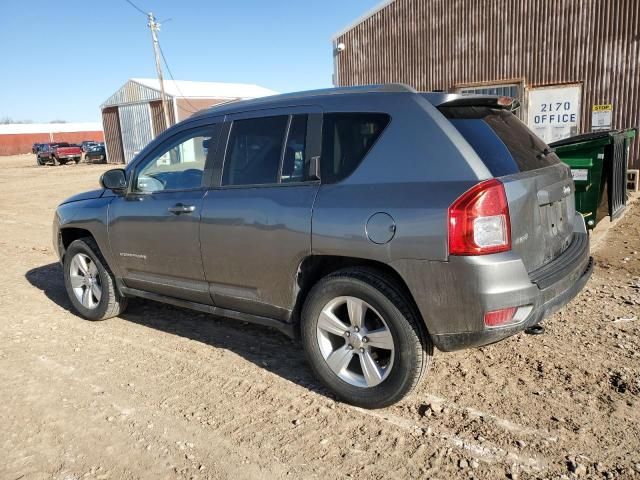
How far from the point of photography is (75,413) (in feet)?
10.8

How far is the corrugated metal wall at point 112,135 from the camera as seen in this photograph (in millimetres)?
34469

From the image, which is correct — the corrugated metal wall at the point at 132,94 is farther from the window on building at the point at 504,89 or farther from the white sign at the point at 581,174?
the white sign at the point at 581,174

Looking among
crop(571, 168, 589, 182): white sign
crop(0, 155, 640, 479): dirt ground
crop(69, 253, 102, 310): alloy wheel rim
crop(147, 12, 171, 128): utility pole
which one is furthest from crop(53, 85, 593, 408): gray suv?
crop(147, 12, 171, 128): utility pole

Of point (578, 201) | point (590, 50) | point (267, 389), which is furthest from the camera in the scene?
point (590, 50)

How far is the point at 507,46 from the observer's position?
46.4ft

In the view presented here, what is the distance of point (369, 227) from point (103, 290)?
303cm

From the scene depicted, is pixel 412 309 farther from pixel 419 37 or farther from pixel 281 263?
pixel 419 37

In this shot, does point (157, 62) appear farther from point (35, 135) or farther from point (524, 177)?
point (35, 135)

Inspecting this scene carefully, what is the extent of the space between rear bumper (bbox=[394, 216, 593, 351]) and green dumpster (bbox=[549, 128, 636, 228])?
4.28 m

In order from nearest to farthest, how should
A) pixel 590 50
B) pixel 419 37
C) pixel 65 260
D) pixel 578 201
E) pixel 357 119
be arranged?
1. pixel 357 119
2. pixel 65 260
3. pixel 578 201
4. pixel 590 50
5. pixel 419 37

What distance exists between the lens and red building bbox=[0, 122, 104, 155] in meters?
61.8

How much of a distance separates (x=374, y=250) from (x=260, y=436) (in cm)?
124

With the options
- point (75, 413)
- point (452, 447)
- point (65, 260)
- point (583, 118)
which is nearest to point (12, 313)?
point (65, 260)

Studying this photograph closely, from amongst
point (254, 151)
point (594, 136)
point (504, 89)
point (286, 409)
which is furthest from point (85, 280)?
point (504, 89)
